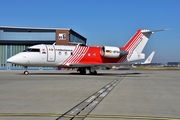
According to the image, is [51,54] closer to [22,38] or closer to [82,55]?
[82,55]

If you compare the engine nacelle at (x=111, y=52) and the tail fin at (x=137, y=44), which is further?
the tail fin at (x=137, y=44)

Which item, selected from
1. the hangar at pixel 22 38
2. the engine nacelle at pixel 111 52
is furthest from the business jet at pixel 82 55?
the hangar at pixel 22 38

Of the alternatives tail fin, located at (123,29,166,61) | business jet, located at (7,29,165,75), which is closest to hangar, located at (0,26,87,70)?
business jet, located at (7,29,165,75)

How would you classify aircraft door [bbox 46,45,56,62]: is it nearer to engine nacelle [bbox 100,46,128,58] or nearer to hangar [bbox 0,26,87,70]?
engine nacelle [bbox 100,46,128,58]

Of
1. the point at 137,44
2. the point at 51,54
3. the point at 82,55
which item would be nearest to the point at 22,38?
the point at 82,55

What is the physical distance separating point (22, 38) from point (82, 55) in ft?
97.3

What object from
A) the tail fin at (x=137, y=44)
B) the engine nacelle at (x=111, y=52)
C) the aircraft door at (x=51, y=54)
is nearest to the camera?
the aircraft door at (x=51, y=54)

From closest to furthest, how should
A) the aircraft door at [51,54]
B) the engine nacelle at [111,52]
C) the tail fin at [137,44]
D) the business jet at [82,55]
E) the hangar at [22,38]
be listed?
1. the business jet at [82,55]
2. the aircraft door at [51,54]
3. the engine nacelle at [111,52]
4. the tail fin at [137,44]
5. the hangar at [22,38]

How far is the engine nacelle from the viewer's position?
32750mm

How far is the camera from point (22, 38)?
2285 inches

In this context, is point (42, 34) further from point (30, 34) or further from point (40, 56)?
point (40, 56)

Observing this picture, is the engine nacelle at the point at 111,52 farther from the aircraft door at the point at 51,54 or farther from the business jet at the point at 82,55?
the aircraft door at the point at 51,54

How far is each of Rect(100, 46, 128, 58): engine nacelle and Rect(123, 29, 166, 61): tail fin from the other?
1.94m

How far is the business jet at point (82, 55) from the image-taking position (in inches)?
1161
